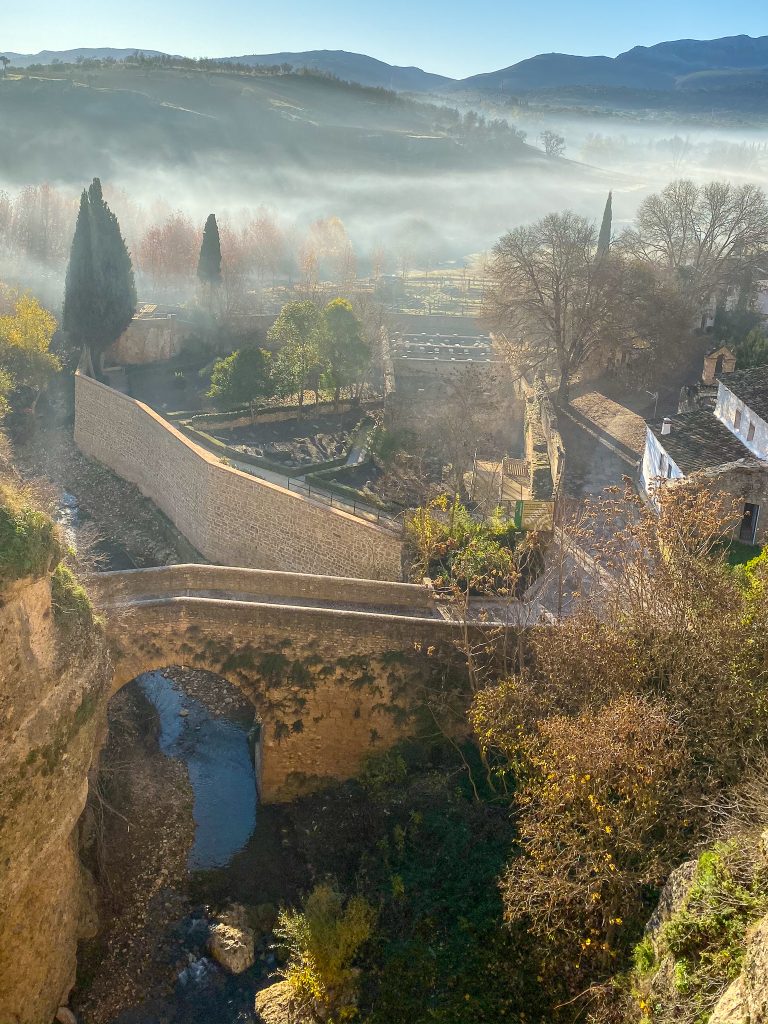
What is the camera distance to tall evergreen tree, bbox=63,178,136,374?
3712 centimetres

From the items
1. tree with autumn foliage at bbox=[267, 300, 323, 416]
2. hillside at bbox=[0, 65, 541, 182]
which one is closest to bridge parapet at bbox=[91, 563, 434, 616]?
tree with autumn foliage at bbox=[267, 300, 323, 416]

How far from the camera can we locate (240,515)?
24453mm

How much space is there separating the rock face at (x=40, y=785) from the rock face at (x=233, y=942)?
89.9 inches

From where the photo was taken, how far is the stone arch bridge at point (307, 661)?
645 inches

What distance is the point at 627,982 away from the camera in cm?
1030

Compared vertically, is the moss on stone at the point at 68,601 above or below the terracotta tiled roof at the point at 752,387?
below

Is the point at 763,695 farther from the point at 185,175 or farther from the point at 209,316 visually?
the point at 185,175

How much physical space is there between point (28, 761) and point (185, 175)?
290 ft

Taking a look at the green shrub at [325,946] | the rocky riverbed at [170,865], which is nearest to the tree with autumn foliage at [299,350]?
the rocky riverbed at [170,865]

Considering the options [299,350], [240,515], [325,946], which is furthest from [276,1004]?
[299,350]

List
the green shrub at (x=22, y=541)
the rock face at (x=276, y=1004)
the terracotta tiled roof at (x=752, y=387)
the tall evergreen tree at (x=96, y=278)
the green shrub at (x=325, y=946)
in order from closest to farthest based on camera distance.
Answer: the green shrub at (x=22, y=541) → the green shrub at (x=325, y=946) → the rock face at (x=276, y=1004) → the terracotta tiled roof at (x=752, y=387) → the tall evergreen tree at (x=96, y=278)

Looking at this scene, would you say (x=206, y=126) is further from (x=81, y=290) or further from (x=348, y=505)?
(x=348, y=505)

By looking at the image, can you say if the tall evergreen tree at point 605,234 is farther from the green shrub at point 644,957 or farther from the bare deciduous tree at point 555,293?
the green shrub at point 644,957

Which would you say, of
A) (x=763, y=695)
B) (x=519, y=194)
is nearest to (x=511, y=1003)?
(x=763, y=695)
